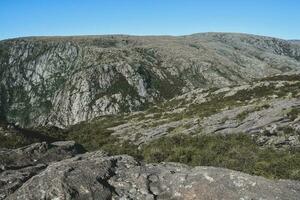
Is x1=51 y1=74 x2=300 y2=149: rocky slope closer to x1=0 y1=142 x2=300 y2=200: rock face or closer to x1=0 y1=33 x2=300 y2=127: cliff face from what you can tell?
x1=0 y1=142 x2=300 y2=200: rock face

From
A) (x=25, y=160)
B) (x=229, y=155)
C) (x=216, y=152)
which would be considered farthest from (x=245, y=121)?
(x=25, y=160)

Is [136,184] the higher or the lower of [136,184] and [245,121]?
the higher

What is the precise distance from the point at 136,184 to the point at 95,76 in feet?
476

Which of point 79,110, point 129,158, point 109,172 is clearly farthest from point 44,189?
point 79,110

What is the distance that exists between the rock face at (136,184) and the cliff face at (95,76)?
Result: 126 meters

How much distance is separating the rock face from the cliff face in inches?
4941

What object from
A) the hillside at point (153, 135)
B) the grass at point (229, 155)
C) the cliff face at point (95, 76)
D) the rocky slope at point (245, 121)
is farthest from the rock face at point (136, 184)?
the cliff face at point (95, 76)

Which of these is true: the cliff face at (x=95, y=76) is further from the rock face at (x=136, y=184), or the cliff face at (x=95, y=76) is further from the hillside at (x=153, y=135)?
the rock face at (x=136, y=184)

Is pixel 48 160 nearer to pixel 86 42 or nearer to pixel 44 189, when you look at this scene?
pixel 44 189

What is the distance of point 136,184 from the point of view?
12.0 m

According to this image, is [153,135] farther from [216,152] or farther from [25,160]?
[25,160]

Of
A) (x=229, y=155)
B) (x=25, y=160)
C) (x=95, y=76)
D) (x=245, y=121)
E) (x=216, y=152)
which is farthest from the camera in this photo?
(x=95, y=76)

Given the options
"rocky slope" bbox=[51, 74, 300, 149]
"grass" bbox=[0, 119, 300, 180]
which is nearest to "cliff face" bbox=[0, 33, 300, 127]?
"rocky slope" bbox=[51, 74, 300, 149]

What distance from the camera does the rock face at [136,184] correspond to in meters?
11.0
